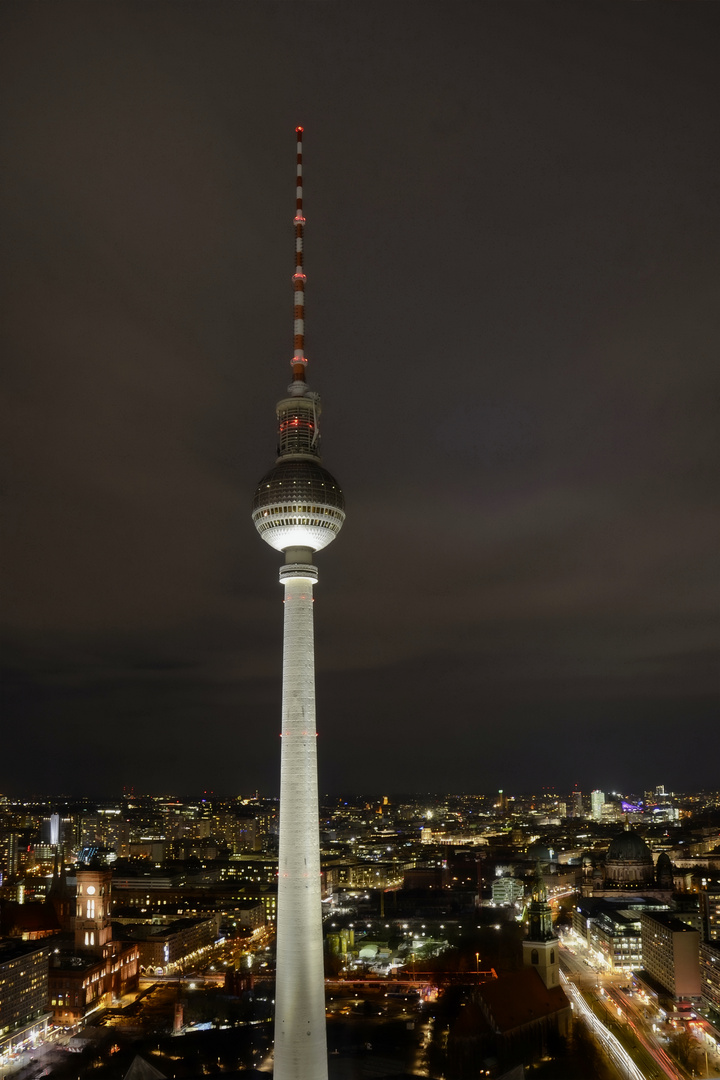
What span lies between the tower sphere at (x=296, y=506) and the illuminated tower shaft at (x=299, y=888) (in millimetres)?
5306

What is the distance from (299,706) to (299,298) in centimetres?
2527

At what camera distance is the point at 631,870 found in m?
133

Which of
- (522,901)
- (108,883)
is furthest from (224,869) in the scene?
(108,883)

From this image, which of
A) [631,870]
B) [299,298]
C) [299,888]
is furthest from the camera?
[631,870]

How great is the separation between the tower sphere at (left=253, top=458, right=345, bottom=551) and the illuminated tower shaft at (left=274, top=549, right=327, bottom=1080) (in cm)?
531

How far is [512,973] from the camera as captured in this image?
215ft

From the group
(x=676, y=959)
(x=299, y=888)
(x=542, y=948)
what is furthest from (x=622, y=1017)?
(x=299, y=888)

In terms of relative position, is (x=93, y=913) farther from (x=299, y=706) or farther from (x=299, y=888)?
(x=299, y=706)

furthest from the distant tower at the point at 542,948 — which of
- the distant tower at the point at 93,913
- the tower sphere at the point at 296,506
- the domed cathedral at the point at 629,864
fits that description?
the domed cathedral at the point at 629,864

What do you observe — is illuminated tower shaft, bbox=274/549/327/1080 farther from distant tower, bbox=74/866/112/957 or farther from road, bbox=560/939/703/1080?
distant tower, bbox=74/866/112/957

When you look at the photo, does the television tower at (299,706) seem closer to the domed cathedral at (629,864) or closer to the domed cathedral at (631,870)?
the domed cathedral at (631,870)

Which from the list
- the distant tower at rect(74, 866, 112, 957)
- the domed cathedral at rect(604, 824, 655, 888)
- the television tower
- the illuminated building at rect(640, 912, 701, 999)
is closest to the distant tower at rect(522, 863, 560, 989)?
the illuminated building at rect(640, 912, 701, 999)

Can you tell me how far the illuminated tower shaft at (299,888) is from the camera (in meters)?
47.9

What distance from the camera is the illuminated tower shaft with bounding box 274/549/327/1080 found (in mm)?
47906
